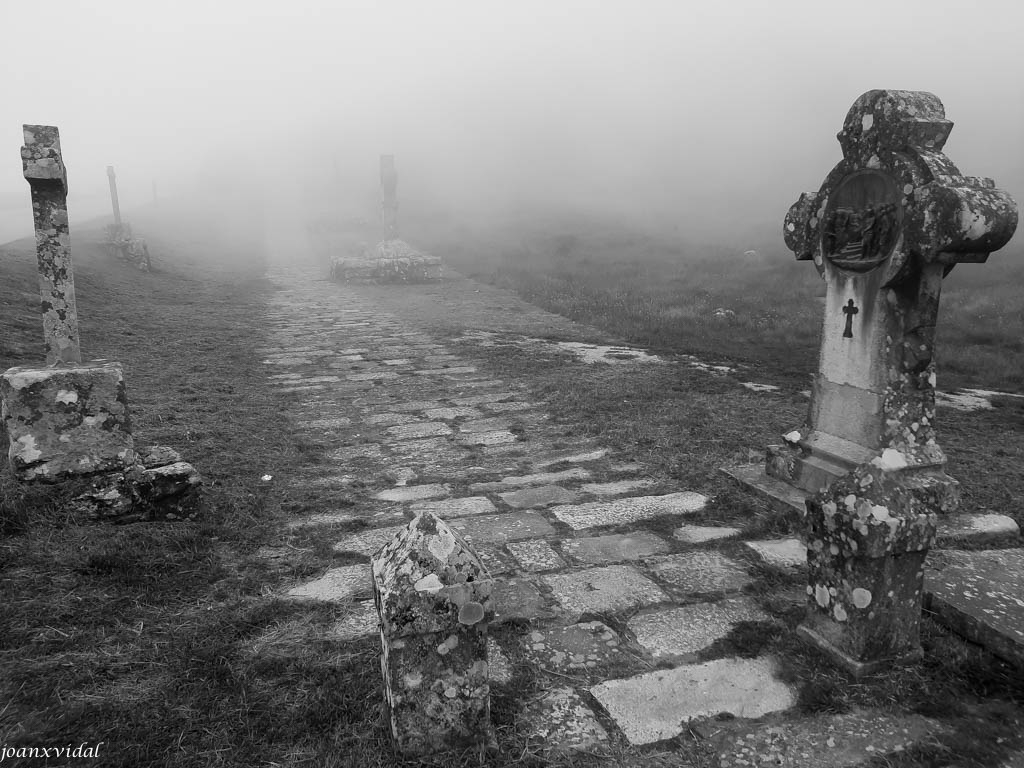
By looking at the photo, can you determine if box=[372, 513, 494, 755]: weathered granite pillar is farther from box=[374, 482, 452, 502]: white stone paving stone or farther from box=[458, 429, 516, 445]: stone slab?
box=[458, 429, 516, 445]: stone slab

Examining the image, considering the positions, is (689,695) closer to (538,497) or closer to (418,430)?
(538,497)

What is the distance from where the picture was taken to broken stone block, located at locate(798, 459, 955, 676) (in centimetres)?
292

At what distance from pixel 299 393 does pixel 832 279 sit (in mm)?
5989

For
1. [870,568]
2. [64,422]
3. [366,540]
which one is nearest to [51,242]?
[64,422]

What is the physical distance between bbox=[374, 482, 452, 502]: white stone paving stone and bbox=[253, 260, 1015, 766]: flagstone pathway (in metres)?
0.01

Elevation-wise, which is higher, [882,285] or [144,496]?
[882,285]

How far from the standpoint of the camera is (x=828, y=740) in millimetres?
2611

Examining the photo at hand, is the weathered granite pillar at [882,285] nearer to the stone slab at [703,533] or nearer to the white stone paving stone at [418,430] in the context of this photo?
the stone slab at [703,533]

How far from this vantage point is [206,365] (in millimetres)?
9648

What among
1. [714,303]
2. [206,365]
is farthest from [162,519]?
[714,303]

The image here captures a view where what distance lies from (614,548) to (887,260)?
2.48 m

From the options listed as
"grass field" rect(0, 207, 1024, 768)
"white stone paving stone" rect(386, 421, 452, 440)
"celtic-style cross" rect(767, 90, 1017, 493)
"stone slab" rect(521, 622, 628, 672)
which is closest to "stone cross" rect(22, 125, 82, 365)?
"grass field" rect(0, 207, 1024, 768)

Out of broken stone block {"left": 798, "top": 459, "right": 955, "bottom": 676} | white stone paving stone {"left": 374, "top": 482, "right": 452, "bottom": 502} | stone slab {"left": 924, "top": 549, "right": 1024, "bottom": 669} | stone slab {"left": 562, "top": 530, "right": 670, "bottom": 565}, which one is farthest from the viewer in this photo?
white stone paving stone {"left": 374, "top": 482, "right": 452, "bottom": 502}

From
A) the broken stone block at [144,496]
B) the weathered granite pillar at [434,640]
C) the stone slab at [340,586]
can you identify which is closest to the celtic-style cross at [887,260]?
the stone slab at [340,586]
